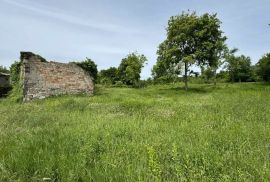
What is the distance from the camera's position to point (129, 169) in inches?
186

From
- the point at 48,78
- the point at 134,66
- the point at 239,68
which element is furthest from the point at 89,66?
the point at 239,68

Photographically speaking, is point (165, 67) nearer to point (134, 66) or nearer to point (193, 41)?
point (193, 41)

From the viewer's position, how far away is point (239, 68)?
70312mm

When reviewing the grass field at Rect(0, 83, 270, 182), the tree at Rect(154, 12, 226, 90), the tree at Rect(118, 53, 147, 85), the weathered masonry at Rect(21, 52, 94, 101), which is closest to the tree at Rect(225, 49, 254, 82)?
the tree at Rect(118, 53, 147, 85)

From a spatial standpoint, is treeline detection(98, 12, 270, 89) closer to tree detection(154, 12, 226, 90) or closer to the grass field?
tree detection(154, 12, 226, 90)

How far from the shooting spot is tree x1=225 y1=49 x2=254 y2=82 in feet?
222

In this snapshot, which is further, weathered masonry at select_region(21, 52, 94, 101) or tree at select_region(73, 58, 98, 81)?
tree at select_region(73, 58, 98, 81)

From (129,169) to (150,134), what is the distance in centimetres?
306

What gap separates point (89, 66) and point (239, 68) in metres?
50.3

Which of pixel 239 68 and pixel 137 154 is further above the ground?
pixel 239 68

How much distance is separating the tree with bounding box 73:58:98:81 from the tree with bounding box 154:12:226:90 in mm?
10030

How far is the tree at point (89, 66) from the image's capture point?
96.0 ft

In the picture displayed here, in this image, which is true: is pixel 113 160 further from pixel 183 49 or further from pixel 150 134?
pixel 183 49

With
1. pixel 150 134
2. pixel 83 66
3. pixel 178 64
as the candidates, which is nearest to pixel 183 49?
pixel 178 64
